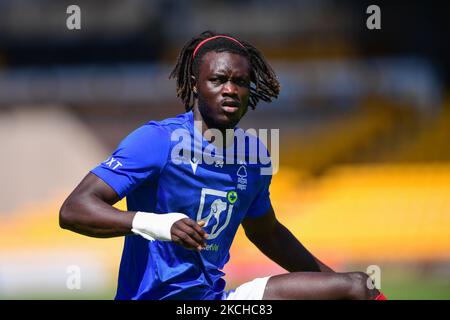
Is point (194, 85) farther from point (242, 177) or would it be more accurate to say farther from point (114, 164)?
point (114, 164)

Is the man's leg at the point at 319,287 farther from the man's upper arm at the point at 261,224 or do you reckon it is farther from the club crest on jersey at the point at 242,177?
the man's upper arm at the point at 261,224

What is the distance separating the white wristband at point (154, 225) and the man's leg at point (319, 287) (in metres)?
0.64

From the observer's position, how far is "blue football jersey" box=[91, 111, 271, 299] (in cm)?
448

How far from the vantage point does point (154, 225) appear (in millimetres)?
4066

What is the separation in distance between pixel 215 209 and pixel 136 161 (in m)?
0.55

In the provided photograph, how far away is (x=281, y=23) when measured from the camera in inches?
680

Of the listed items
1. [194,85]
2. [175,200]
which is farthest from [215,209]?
[194,85]

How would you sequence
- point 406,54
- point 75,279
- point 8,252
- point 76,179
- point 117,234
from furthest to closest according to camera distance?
point 406,54
point 76,179
point 8,252
point 75,279
point 117,234

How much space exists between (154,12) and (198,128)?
41.9 ft

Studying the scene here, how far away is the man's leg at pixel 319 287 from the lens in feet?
13.7

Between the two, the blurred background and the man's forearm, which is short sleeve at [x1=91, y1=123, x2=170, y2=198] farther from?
the blurred background

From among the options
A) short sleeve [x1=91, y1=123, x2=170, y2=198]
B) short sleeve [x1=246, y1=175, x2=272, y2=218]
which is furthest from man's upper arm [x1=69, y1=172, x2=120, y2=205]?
short sleeve [x1=246, y1=175, x2=272, y2=218]
